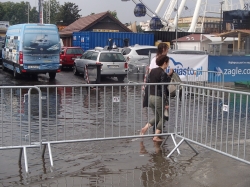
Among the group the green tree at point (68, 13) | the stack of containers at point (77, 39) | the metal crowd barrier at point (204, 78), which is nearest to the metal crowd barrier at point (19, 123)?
the metal crowd barrier at point (204, 78)

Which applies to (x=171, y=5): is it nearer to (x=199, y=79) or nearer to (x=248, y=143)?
(x=199, y=79)

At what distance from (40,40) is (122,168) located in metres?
14.1

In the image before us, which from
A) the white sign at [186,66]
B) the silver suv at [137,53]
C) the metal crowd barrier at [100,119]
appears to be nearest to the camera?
the metal crowd barrier at [100,119]

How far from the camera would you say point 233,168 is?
6.65 metres

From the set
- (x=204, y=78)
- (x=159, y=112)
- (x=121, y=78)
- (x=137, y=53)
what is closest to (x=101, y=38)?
(x=137, y=53)

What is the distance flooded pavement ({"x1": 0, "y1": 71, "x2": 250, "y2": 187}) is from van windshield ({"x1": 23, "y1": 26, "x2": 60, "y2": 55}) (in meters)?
12.3

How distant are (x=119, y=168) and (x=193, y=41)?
4032cm

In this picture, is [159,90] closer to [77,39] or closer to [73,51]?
[73,51]

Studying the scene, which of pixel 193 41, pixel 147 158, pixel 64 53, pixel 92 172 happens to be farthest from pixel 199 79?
pixel 193 41

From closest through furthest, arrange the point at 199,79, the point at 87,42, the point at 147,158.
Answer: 1. the point at 147,158
2. the point at 199,79
3. the point at 87,42

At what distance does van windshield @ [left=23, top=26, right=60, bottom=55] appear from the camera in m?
19.3

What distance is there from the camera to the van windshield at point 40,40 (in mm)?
19328

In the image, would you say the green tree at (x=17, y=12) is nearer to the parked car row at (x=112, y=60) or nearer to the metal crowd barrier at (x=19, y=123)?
the parked car row at (x=112, y=60)

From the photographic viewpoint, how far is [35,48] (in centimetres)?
1964
